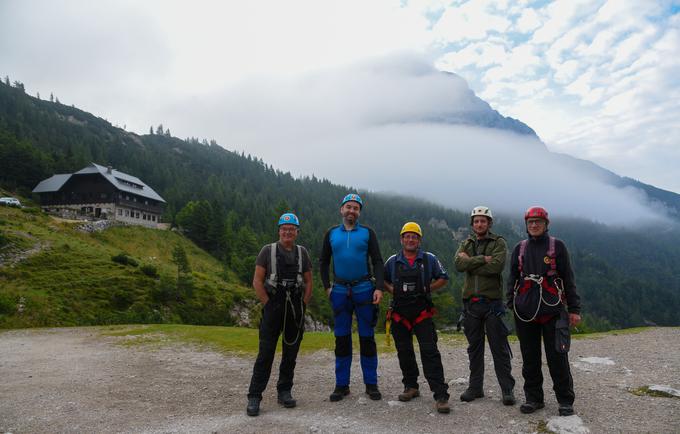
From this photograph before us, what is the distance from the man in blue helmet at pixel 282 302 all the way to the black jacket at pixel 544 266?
3.48 m

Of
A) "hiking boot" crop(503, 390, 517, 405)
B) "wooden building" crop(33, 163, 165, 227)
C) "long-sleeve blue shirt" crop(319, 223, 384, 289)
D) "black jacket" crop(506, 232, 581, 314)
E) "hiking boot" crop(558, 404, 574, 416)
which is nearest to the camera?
"hiking boot" crop(558, 404, 574, 416)

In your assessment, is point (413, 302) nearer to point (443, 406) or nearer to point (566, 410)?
point (443, 406)

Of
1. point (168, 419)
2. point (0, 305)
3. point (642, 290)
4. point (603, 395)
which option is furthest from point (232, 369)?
point (642, 290)

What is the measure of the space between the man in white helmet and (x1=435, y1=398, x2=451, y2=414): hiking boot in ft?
2.01

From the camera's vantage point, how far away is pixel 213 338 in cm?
1406

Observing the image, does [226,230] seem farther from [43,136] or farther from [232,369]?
[43,136]

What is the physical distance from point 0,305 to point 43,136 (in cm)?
12966

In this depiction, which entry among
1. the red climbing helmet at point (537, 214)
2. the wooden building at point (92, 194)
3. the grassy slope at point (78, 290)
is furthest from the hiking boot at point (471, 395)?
the wooden building at point (92, 194)

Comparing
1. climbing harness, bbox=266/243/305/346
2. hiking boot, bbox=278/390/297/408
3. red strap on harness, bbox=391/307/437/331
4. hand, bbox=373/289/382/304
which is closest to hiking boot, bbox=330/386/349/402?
hiking boot, bbox=278/390/297/408

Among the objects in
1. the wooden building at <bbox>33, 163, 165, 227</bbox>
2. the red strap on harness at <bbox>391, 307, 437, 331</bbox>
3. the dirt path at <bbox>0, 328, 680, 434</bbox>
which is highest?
the wooden building at <bbox>33, 163, 165, 227</bbox>

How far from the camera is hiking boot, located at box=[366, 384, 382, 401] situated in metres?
6.78

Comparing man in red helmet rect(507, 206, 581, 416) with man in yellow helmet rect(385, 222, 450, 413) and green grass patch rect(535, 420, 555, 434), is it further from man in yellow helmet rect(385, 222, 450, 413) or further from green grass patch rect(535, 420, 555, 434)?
man in yellow helmet rect(385, 222, 450, 413)

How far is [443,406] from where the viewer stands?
239 inches

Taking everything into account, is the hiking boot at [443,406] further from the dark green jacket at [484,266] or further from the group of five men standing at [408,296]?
the dark green jacket at [484,266]
